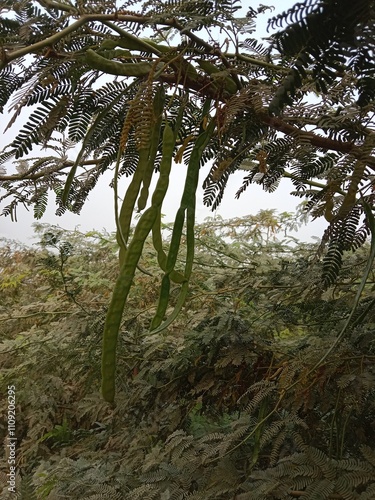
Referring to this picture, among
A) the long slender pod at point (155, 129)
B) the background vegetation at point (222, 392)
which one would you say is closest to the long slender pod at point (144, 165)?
the long slender pod at point (155, 129)

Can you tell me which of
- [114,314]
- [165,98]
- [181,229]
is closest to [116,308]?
[114,314]

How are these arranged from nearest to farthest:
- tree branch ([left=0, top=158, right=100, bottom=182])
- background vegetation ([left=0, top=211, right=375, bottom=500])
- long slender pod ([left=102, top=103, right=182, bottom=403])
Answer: long slender pod ([left=102, top=103, right=182, bottom=403]) < background vegetation ([left=0, top=211, right=375, bottom=500]) < tree branch ([left=0, top=158, right=100, bottom=182])

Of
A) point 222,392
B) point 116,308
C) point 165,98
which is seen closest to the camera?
point 116,308

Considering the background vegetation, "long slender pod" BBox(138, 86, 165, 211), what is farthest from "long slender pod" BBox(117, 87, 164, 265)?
the background vegetation

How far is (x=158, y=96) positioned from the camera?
502 mm

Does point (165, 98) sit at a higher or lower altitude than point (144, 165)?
higher

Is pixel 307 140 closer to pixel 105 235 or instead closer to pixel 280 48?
pixel 280 48

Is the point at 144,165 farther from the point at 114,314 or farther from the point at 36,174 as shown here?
the point at 36,174

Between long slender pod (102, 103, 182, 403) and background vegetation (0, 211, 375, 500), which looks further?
background vegetation (0, 211, 375, 500)

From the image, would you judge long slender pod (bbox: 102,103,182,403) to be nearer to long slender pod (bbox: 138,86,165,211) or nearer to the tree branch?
long slender pod (bbox: 138,86,165,211)

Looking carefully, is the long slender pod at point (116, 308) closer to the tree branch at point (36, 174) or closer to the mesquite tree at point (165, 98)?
the mesquite tree at point (165, 98)

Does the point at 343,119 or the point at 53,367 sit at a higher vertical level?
the point at 343,119

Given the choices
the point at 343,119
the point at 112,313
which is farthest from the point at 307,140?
the point at 112,313

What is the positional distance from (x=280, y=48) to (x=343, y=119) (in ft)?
0.92
